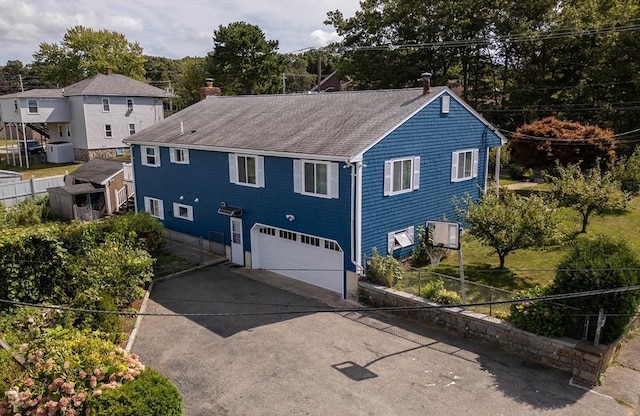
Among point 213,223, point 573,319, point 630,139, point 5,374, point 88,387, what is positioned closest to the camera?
point 88,387

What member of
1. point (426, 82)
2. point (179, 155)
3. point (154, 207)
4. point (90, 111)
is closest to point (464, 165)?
point (426, 82)

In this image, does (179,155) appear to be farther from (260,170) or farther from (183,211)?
(260,170)

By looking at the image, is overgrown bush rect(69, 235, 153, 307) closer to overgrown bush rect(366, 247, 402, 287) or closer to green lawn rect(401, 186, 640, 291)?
overgrown bush rect(366, 247, 402, 287)

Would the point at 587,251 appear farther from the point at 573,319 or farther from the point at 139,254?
the point at 139,254

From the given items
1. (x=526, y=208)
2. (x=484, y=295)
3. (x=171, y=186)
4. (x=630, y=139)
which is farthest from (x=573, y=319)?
(x=630, y=139)

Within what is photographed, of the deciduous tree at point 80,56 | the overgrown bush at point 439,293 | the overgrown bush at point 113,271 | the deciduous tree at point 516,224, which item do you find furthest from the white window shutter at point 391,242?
the deciduous tree at point 80,56

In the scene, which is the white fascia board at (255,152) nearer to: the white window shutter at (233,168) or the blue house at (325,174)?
the blue house at (325,174)
